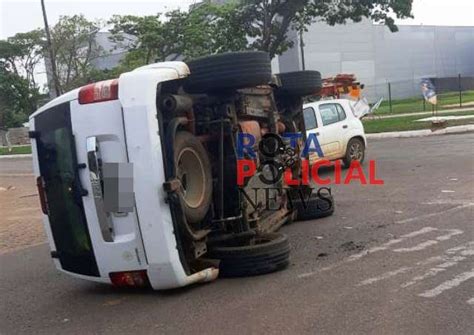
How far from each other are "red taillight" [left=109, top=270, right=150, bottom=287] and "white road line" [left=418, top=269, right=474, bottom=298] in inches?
89.3

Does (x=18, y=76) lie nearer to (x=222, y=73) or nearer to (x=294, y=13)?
(x=294, y=13)

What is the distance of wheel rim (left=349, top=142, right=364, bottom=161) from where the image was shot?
14668 millimetres

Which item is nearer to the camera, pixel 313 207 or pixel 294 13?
pixel 313 207

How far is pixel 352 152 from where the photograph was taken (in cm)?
1469

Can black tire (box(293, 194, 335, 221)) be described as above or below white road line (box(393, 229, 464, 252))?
above

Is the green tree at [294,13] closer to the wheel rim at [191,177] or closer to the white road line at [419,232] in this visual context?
the white road line at [419,232]

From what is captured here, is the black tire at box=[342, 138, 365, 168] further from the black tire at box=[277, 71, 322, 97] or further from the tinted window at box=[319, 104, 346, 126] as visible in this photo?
the black tire at box=[277, 71, 322, 97]

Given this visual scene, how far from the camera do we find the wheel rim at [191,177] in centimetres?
555

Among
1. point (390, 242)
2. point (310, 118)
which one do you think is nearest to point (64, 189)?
point (390, 242)

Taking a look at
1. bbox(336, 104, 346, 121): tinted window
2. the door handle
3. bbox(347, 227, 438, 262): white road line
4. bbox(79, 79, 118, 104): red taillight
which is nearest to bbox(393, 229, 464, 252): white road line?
bbox(347, 227, 438, 262): white road line

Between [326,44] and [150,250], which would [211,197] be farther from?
[326,44]

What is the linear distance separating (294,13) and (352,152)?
12.8m

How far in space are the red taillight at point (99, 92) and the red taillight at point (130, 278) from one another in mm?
1474

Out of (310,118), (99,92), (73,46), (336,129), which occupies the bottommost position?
(336,129)
